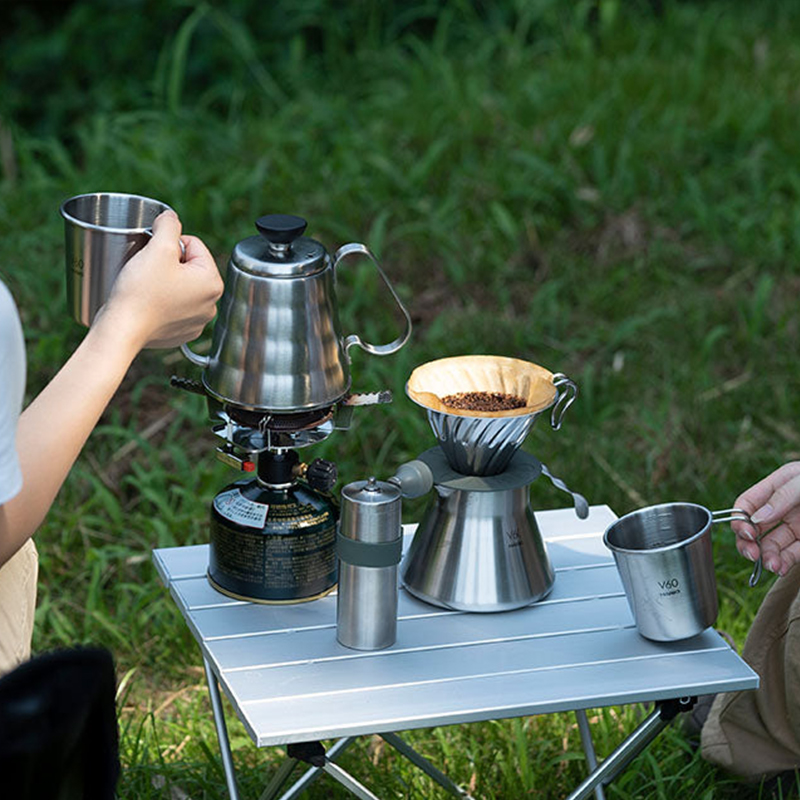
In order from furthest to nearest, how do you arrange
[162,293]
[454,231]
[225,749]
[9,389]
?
[454,231]
[225,749]
[162,293]
[9,389]

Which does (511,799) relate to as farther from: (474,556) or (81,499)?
(81,499)

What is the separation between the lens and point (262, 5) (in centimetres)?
594

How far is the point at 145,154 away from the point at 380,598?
10.3ft

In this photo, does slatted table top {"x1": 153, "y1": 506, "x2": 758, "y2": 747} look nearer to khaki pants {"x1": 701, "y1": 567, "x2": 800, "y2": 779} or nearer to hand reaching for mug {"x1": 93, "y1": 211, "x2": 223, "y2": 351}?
khaki pants {"x1": 701, "y1": 567, "x2": 800, "y2": 779}

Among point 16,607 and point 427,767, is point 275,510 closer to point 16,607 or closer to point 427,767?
point 16,607

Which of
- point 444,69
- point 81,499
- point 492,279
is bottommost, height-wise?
point 81,499

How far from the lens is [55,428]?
1893 mm

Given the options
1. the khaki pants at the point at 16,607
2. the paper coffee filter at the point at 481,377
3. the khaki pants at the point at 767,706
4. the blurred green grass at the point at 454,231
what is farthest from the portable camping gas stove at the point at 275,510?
the khaki pants at the point at 767,706

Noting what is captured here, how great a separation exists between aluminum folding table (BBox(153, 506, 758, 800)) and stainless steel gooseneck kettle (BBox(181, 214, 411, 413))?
35 cm

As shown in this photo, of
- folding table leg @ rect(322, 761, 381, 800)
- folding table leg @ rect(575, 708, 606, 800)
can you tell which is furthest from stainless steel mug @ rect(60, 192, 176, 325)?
folding table leg @ rect(575, 708, 606, 800)

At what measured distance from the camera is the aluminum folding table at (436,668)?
6.64 feet

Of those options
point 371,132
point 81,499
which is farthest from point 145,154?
point 81,499

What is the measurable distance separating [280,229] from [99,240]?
277 millimetres

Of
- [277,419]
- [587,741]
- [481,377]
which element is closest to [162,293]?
[277,419]
